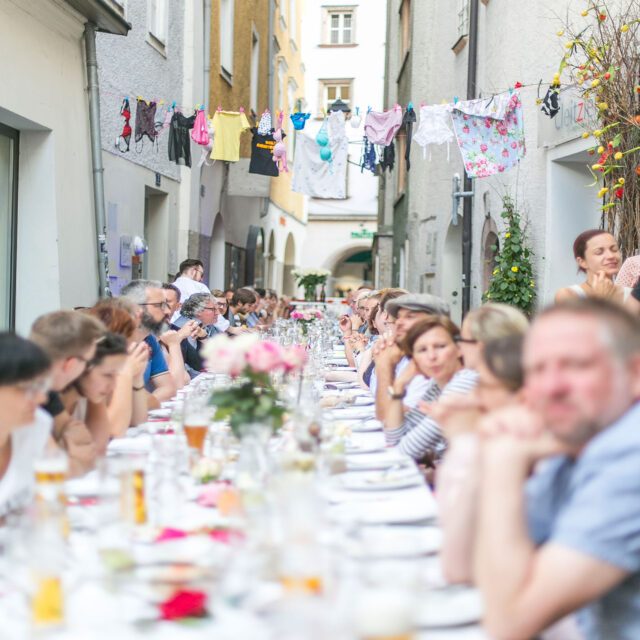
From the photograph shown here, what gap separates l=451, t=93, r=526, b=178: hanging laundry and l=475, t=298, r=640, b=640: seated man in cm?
743

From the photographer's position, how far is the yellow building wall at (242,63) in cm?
1531

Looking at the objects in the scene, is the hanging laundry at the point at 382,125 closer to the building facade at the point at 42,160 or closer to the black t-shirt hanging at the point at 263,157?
the black t-shirt hanging at the point at 263,157

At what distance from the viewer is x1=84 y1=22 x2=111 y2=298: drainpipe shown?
347 inches

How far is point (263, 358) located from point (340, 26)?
3434 cm

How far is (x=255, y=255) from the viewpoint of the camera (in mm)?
22109

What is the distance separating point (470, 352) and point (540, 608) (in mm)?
2056

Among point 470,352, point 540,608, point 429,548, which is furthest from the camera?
point 470,352

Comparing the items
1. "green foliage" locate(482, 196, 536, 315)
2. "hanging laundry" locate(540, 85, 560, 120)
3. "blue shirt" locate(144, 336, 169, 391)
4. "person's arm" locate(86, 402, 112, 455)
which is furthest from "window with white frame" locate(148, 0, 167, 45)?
"person's arm" locate(86, 402, 112, 455)

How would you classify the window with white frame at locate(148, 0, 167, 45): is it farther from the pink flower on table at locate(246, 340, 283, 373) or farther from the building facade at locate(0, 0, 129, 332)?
the pink flower on table at locate(246, 340, 283, 373)

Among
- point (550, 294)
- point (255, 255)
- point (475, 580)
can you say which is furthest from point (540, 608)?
point (255, 255)

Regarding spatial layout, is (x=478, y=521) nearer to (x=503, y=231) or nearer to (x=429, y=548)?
(x=429, y=548)

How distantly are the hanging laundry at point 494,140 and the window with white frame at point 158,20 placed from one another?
4.52 metres

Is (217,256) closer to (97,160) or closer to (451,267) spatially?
(451,267)

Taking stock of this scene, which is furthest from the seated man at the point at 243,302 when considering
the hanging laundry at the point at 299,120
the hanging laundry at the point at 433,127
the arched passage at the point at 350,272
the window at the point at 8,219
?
the arched passage at the point at 350,272
